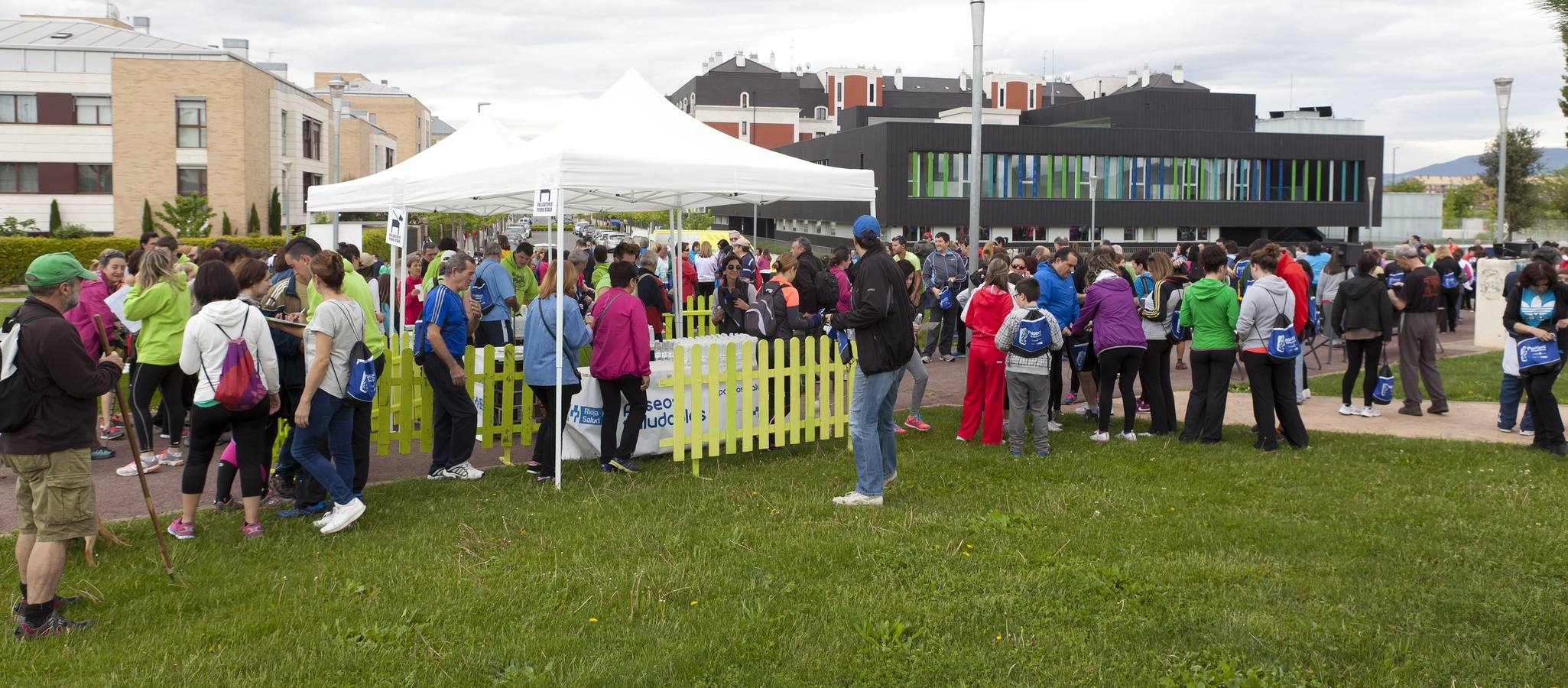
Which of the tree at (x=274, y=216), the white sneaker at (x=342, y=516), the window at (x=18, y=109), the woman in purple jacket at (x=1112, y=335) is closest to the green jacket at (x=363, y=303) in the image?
the white sneaker at (x=342, y=516)

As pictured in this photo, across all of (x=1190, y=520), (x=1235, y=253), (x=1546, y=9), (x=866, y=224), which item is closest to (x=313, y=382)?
(x=866, y=224)

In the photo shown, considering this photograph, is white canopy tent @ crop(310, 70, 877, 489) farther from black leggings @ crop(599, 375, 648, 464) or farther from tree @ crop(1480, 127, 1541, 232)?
tree @ crop(1480, 127, 1541, 232)

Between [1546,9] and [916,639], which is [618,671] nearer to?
[916,639]

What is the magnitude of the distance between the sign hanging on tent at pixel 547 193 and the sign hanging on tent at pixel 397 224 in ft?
11.9

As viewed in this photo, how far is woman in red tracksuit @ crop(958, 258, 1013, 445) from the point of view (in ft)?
30.0

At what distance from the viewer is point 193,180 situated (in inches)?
1841

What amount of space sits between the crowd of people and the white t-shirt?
1 cm

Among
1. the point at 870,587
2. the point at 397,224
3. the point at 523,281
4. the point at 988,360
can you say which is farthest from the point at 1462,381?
the point at 397,224

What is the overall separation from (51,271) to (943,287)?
12.3m

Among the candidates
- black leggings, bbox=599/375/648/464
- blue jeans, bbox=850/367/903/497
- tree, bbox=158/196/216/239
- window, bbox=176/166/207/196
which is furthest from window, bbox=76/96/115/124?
blue jeans, bbox=850/367/903/497

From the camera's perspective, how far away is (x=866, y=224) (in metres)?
7.43

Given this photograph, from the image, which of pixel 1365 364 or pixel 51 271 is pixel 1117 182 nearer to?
pixel 1365 364

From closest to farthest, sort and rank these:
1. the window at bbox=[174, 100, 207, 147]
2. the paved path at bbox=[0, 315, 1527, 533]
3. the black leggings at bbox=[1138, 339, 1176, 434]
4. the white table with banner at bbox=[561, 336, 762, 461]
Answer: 1. the paved path at bbox=[0, 315, 1527, 533]
2. the white table with banner at bbox=[561, 336, 762, 461]
3. the black leggings at bbox=[1138, 339, 1176, 434]
4. the window at bbox=[174, 100, 207, 147]

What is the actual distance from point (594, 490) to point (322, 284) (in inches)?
92.4
